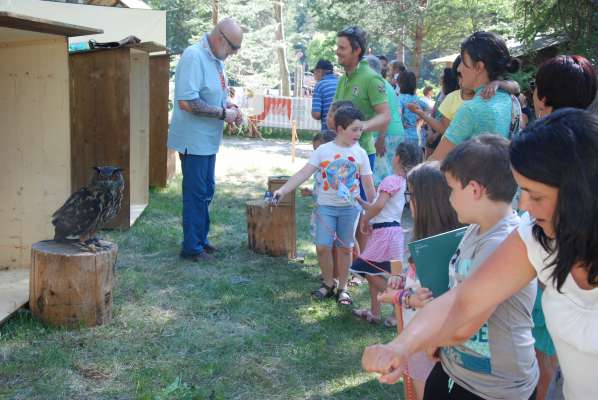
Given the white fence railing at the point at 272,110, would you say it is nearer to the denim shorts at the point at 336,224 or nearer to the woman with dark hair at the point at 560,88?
the denim shorts at the point at 336,224

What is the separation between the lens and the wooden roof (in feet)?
13.8

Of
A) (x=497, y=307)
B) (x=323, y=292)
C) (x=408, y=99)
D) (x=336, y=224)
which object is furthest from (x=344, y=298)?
(x=408, y=99)

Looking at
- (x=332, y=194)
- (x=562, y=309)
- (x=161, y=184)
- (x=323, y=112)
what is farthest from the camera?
(x=161, y=184)

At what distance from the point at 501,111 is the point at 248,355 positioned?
2216 mm

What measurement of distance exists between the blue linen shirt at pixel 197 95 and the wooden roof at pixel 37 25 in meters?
1.03

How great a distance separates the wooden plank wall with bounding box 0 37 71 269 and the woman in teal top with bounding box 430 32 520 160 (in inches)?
131

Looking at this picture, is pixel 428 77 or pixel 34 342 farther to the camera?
pixel 428 77

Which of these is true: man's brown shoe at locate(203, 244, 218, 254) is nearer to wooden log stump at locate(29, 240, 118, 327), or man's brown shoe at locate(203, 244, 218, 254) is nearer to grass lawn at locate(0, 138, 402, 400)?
grass lawn at locate(0, 138, 402, 400)

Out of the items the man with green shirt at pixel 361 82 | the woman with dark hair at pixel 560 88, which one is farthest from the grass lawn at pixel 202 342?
the man with green shirt at pixel 361 82

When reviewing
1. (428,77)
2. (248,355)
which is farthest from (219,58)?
(428,77)

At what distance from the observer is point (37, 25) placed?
183 inches

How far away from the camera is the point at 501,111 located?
3.51 meters

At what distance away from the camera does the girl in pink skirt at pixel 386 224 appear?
182 inches

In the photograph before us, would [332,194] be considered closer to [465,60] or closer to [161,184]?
[465,60]
